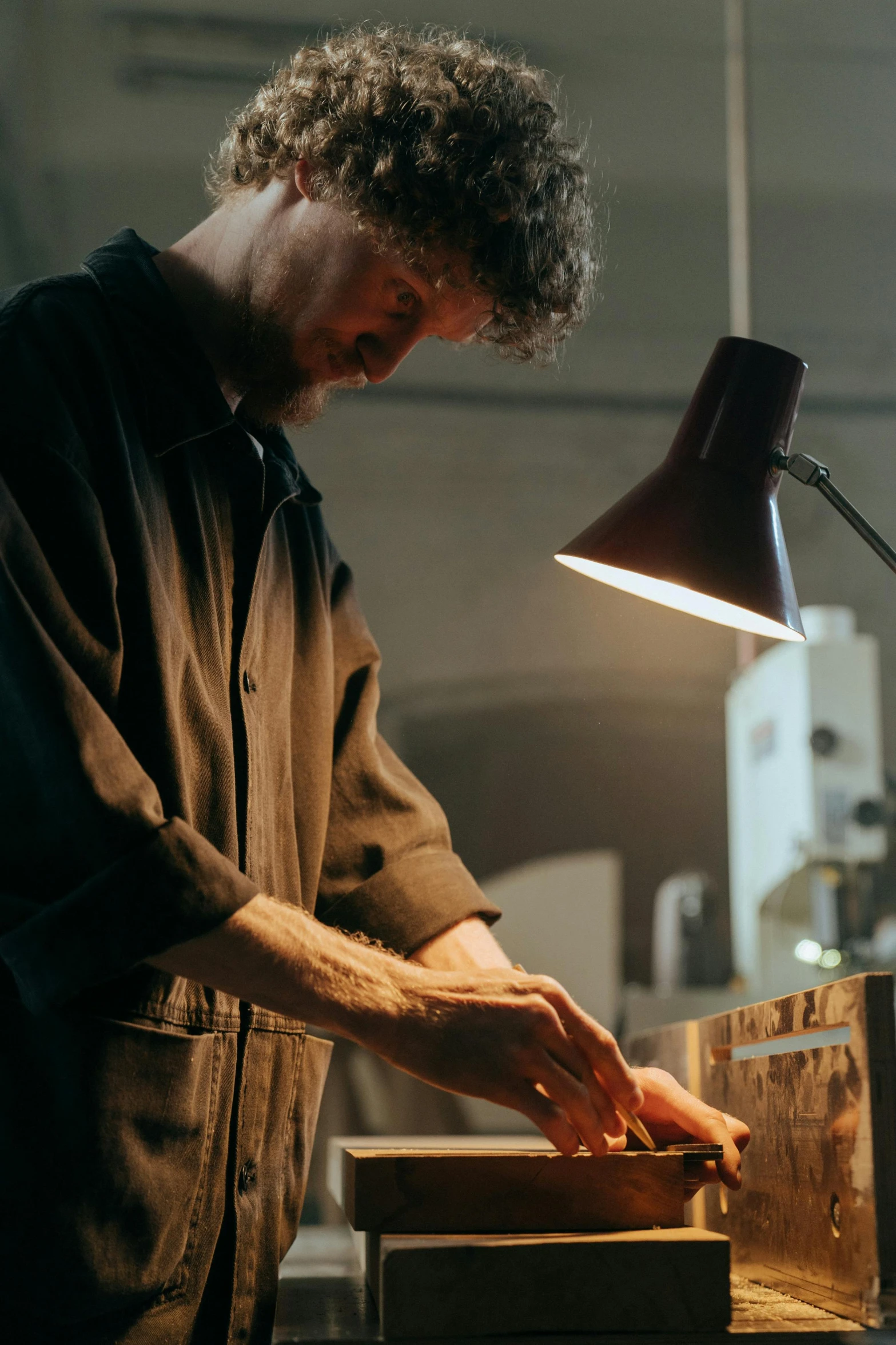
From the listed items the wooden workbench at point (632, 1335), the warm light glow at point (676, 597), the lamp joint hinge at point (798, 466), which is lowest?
the wooden workbench at point (632, 1335)

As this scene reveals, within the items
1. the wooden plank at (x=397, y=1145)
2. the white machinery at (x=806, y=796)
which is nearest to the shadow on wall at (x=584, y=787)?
the white machinery at (x=806, y=796)

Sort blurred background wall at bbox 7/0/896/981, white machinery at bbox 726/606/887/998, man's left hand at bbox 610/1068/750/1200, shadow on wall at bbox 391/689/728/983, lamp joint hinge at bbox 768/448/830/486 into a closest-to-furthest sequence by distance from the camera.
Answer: man's left hand at bbox 610/1068/750/1200 < lamp joint hinge at bbox 768/448/830/486 < white machinery at bbox 726/606/887/998 < blurred background wall at bbox 7/0/896/981 < shadow on wall at bbox 391/689/728/983

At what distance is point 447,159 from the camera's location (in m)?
1.11

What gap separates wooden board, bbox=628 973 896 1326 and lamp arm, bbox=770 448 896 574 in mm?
363

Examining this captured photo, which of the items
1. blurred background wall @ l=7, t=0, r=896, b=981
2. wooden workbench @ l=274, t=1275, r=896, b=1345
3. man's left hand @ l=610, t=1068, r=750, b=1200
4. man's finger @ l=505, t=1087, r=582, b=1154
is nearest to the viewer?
wooden workbench @ l=274, t=1275, r=896, b=1345

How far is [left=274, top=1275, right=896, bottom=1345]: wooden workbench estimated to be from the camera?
25.8 inches

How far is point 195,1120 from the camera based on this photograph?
2.85ft

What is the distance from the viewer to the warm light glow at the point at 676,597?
3.59 ft

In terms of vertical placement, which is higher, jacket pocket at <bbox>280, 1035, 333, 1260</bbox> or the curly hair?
the curly hair

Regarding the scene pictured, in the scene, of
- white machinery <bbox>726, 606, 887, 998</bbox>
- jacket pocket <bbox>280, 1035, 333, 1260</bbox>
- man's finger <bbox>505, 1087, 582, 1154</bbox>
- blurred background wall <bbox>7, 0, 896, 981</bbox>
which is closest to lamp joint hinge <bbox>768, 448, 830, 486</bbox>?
man's finger <bbox>505, 1087, 582, 1154</bbox>

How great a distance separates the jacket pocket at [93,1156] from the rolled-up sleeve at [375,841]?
31cm

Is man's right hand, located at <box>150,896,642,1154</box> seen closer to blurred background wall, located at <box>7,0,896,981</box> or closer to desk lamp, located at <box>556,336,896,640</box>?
desk lamp, located at <box>556,336,896,640</box>

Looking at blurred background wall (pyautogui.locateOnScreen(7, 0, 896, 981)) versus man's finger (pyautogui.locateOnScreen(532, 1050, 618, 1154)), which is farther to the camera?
blurred background wall (pyautogui.locateOnScreen(7, 0, 896, 981))

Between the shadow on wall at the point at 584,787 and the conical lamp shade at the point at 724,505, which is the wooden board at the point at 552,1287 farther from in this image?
the shadow on wall at the point at 584,787
